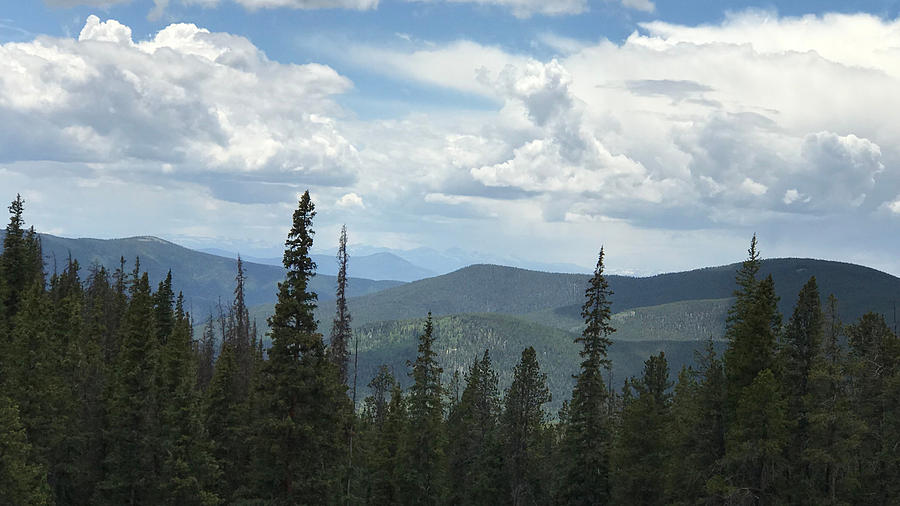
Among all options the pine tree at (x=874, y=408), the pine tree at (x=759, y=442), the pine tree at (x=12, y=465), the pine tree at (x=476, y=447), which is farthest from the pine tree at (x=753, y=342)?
the pine tree at (x=12, y=465)

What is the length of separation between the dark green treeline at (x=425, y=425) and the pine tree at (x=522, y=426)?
0.57 feet

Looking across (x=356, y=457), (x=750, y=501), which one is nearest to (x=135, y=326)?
(x=356, y=457)

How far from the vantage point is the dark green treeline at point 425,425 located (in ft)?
97.3

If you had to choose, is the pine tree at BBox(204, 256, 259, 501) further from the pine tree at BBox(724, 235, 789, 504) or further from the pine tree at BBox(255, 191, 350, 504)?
the pine tree at BBox(724, 235, 789, 504)

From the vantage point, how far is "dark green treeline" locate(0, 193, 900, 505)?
29.7 m

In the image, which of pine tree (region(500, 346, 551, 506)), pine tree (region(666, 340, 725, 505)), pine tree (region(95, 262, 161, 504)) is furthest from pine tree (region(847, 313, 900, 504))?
pine tree (region(95, 262, 161, 504))

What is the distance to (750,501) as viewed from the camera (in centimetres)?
3372

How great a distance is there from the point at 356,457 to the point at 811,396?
3116cm

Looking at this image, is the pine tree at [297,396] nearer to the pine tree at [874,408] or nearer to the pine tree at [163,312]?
the pine tree at [874,408]

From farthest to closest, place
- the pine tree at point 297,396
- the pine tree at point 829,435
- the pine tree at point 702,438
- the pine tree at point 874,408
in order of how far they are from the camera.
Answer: the pine tree at point 702,438 < the pine tree at point 874,408 < the pine tree at point 829,435 < the pine tree at point 297,396

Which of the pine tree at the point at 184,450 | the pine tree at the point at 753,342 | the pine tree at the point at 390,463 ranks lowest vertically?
the pine tree at the point at 390,463

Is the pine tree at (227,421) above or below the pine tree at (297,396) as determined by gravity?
below

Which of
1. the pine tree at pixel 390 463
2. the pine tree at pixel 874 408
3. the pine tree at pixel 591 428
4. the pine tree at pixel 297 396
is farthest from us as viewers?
the pine tree at pixel 390 463

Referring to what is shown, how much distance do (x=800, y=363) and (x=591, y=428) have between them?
15492mm
